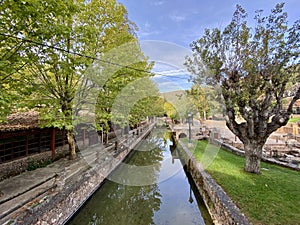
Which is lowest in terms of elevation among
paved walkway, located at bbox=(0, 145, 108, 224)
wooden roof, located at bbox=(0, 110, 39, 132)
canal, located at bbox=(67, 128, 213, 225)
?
canal, located at bbox=(67, 128, 213, 225)

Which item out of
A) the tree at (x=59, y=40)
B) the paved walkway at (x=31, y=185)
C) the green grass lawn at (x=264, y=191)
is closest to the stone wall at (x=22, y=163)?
the paved walkway at (x=31, y=185)

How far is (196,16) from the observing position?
11.9 meters

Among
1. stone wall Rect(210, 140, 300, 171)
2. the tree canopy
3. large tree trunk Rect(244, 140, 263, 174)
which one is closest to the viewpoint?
the tree canopy

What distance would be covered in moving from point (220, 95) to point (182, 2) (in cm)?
717

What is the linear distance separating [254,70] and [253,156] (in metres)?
3.20

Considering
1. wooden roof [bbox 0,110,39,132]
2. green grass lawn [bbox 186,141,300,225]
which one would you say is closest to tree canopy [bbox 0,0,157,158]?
wooden roof [bbox 0,110,39,132]

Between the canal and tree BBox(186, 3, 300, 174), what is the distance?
2.89 metres

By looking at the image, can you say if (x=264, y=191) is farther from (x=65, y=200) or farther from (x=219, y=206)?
(x=65, y=200)

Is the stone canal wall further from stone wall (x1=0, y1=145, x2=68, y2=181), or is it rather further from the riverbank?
stone wall (x1=0, y1=145, x2=68, y2=181)

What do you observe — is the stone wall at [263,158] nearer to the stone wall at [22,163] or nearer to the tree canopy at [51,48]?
the tree canopy at [51,48]

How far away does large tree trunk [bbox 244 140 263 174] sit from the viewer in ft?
20.9

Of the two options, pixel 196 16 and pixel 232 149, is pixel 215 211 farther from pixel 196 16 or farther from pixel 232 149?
→ pixel 196 16

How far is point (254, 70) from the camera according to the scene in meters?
5.84

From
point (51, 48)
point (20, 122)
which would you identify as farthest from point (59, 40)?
point (20, 122)
